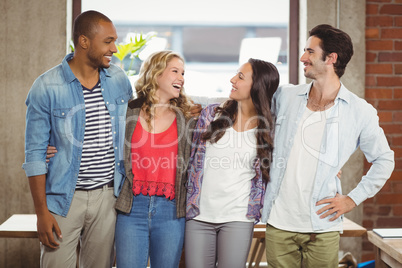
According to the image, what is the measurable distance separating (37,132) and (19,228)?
0.90 m

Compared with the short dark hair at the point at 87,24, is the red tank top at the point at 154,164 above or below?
below

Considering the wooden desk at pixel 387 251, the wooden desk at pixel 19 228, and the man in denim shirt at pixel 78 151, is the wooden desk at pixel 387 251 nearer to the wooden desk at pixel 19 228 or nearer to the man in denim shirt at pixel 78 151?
the man in denim shirt at pixel 78 151

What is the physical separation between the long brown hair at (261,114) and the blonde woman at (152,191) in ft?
0.51

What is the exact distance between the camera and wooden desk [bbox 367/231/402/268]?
204cm

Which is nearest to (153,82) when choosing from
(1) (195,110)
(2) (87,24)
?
(1) (195,110)

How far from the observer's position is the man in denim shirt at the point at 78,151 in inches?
78.7

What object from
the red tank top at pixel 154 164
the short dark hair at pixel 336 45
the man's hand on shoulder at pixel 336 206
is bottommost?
the man's hand on shoulder at pixel 336 206

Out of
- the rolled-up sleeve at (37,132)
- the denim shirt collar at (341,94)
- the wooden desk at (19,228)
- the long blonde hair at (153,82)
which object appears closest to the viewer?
the rolled-up sleeve at (37,132)

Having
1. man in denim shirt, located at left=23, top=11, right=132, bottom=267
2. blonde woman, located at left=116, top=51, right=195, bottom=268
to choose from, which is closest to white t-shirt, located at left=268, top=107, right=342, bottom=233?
blonde woman, located at left=116, top=51, right=195, bottom=268

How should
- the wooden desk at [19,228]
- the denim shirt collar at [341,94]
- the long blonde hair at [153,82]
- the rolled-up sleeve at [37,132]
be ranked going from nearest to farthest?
the rolled-up sleeve at [37,132] < the denim shirt collar at [341,94] < the long blonde hair at [153,82] < the wooden desk at [19,228]

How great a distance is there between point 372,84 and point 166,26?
1.69m

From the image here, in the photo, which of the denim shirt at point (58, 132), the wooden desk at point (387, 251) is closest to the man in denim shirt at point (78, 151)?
the denim shirt at point (58, 132)

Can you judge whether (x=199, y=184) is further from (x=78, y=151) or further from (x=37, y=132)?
(x=37, y=132)

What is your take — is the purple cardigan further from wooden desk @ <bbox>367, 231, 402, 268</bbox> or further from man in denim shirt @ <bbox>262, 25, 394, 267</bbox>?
wooden desk @ <bbox>367, 231, 402, 268</bbox>
